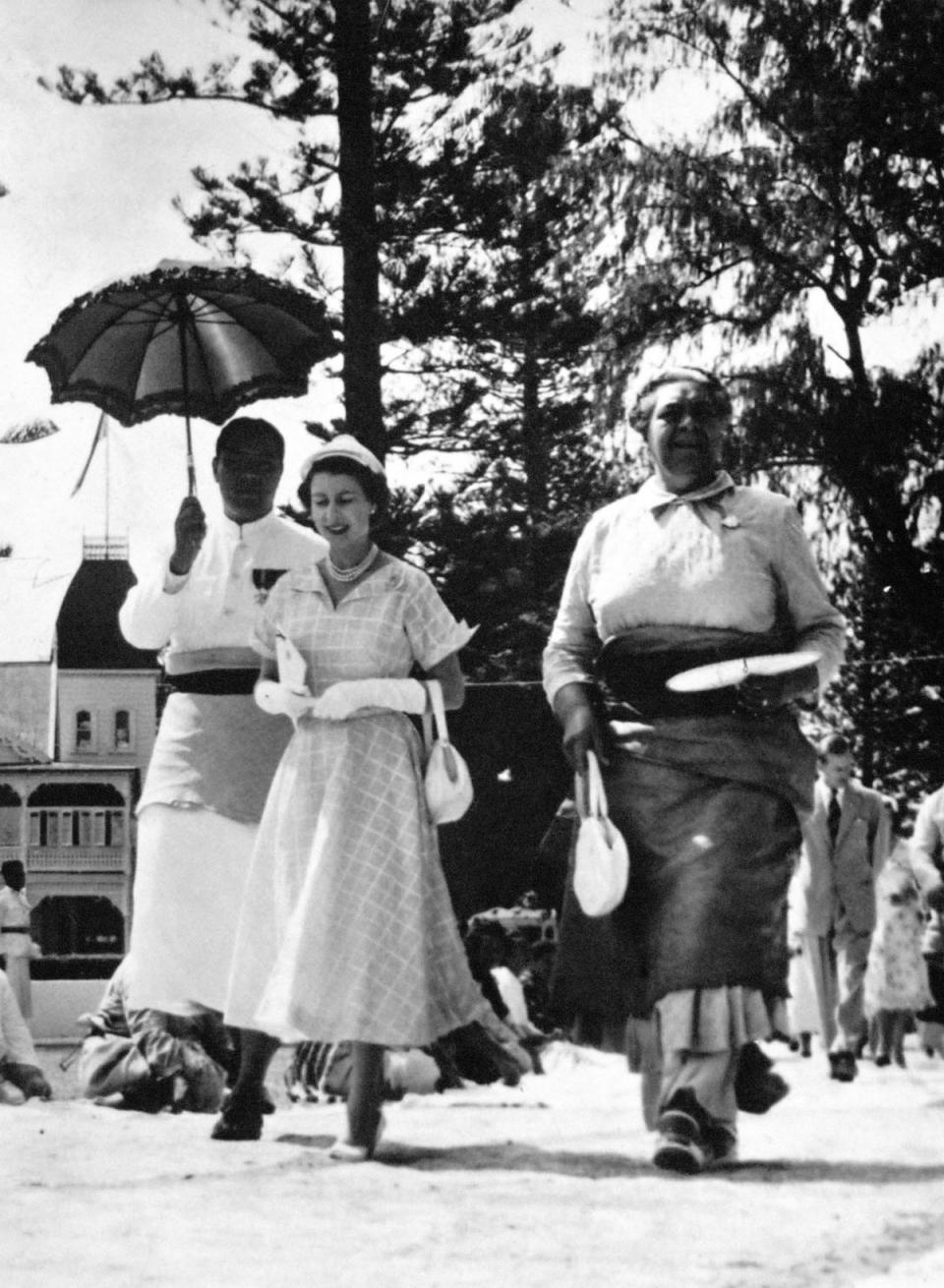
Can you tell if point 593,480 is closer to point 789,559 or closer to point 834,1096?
point 834,1096

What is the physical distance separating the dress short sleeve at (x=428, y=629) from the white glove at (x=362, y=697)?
5.1 inches

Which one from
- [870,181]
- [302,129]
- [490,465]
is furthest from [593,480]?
[302,129]

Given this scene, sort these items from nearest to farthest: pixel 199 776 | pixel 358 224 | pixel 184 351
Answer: pixel 199 776, pixel 184 351, pixel 358 224

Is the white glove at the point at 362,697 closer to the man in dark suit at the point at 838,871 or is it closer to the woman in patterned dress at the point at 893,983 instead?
the man in dark suit at the point at 838,871

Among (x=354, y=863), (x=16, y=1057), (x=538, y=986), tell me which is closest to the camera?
(x=354, y=863)

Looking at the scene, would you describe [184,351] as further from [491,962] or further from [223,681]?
[491,962]

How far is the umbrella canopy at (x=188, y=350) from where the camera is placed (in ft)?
23.8

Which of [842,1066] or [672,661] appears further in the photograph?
[842,1066]

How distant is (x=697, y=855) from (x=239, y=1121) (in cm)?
140

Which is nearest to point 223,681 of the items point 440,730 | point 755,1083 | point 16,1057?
point 440,730

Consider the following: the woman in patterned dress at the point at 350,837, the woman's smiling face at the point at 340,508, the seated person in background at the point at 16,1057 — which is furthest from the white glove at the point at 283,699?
the seated person in background at the point at 16,1057

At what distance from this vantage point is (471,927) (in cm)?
1365

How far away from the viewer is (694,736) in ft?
17.1

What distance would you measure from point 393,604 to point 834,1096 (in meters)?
3.10
